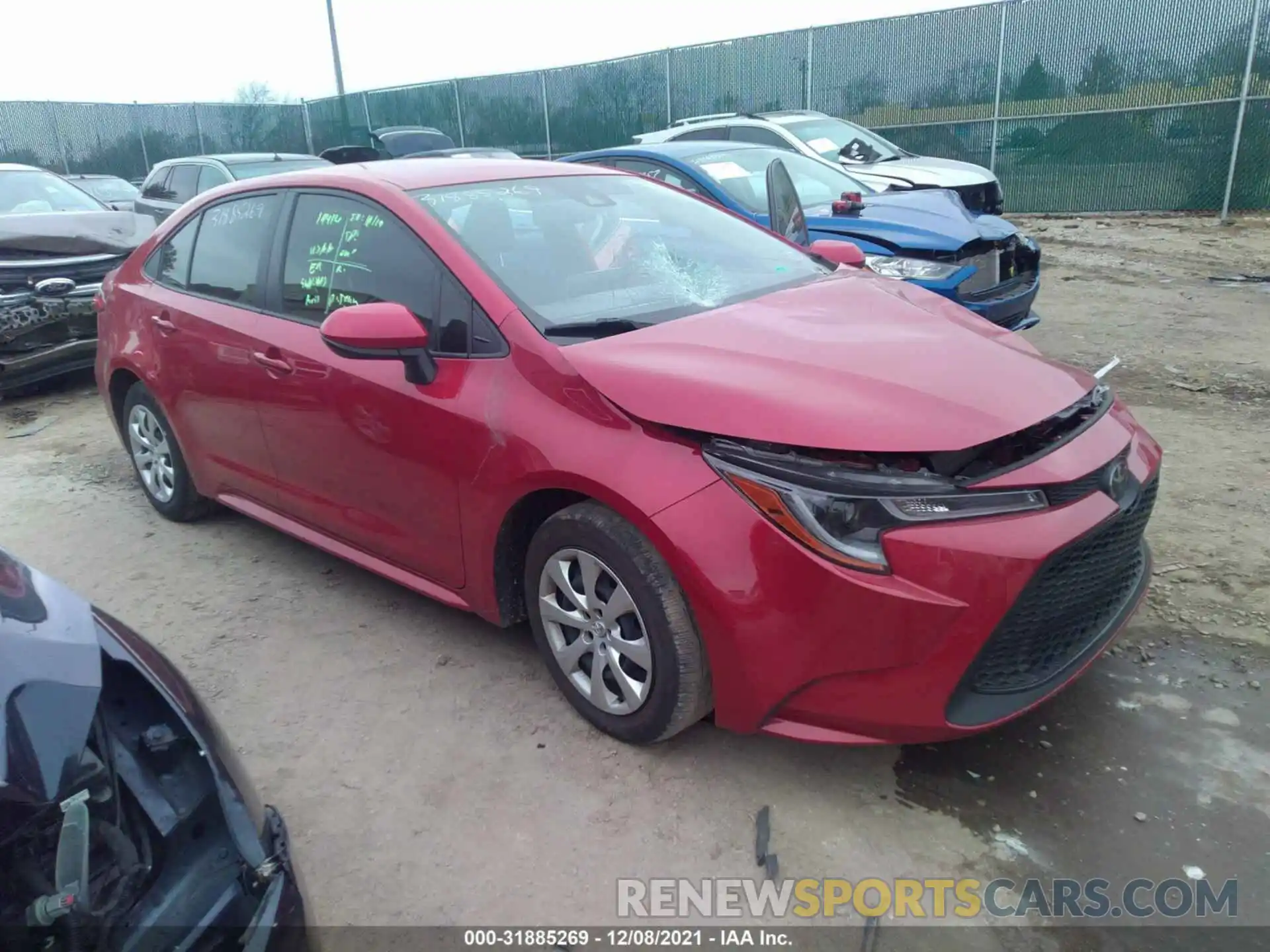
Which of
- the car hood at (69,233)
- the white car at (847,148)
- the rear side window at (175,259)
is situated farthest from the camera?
the white car at (847,148)

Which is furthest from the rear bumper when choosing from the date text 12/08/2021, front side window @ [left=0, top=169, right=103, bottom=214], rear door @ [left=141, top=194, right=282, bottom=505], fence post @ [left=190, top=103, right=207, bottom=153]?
fence post @ [left=190, top=103, right=207, bottom=153]

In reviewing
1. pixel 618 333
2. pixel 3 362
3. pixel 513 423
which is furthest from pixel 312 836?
pixel 3 362

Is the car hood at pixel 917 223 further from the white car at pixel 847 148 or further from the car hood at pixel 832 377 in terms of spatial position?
the white car at pixel 847 148

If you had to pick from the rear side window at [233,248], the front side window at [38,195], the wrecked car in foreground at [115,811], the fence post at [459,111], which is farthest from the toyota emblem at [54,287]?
the fence post at [459,111]

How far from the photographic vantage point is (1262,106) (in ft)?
41.9

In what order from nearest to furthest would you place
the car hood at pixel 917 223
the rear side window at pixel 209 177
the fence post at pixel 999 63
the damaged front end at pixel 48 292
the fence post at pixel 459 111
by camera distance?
the car hood at pixel 917 223
the damaged front end at pixel 48 292
the rear side window at pixel 209 177
the fence post at pixel 999 63
the fence post at pixel 459 111

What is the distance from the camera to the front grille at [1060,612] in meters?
2.28

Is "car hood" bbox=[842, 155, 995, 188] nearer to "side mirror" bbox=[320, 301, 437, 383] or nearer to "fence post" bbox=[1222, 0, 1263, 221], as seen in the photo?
"fence post" bbox=[1222, 0, 1263, 221]

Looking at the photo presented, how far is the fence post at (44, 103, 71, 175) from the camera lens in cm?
2222

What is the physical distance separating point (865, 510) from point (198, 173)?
10629 millimetres

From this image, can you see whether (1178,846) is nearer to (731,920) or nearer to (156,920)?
(731,920)

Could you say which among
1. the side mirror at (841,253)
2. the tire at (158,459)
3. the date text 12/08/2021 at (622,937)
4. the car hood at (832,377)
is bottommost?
the date text 12/08/2021 at (622,937)

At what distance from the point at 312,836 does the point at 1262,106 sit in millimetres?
14985

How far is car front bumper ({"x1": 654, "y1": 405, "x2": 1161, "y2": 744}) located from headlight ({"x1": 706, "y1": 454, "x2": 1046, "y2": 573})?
3 cm
